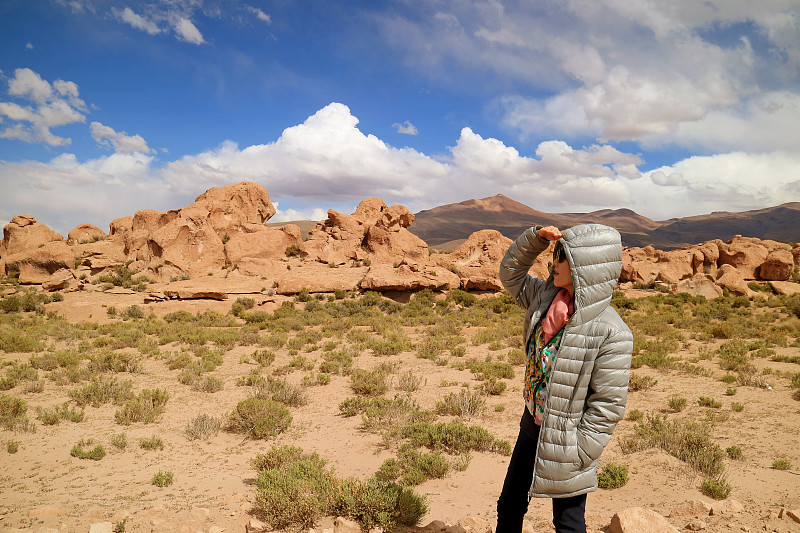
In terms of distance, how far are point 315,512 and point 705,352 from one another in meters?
10.4

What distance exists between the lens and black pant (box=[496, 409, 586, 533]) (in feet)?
7.11

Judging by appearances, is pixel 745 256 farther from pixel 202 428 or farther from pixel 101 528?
pixel 101 528

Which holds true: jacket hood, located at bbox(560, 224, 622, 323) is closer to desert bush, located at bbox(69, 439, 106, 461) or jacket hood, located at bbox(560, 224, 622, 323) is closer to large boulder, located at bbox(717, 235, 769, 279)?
desert bush, located at bbox(69, 439, 106, 461)

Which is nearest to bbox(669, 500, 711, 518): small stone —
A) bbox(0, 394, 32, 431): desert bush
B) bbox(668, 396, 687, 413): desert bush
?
bbox(668, 396, 687, 413): desert bush

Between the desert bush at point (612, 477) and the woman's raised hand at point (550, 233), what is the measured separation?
3371 millimetres

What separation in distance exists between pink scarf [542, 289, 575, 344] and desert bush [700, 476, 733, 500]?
3.35 m

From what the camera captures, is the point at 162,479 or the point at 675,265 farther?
the point at 675,265

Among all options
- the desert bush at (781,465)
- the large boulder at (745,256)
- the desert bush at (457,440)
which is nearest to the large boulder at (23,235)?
the desert bush at (457,440)

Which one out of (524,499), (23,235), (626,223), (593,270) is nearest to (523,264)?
(593,270)

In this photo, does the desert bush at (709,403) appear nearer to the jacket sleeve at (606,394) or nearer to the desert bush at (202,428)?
the jacket sleeve at (606,394)

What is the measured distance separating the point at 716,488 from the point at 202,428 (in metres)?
6.26

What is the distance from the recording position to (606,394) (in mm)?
2045

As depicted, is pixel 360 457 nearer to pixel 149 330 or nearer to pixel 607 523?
pixel 607 523

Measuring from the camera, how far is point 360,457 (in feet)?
17.5
